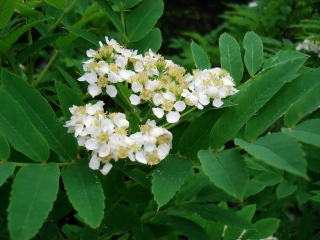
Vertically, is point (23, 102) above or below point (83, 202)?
above

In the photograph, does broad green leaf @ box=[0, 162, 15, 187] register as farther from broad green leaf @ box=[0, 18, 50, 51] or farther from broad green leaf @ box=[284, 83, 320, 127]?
broad green leaf @ box=[284, 83, 320, 127]

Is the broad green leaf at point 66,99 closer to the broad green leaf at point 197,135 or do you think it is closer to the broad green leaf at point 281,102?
the broad green leaf at point 197,135

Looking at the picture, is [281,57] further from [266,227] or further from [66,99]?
[66,99]

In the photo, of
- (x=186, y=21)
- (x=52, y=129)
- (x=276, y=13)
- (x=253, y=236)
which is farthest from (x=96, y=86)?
(x=186, y=21)

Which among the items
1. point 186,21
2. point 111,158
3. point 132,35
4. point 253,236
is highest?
point 132,35

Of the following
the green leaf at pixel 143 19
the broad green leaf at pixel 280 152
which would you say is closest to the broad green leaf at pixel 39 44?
the green leaf at pixel 143 19

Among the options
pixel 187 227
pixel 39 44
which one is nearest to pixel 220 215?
pixel 187 227

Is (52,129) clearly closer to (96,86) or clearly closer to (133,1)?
(96,86)
